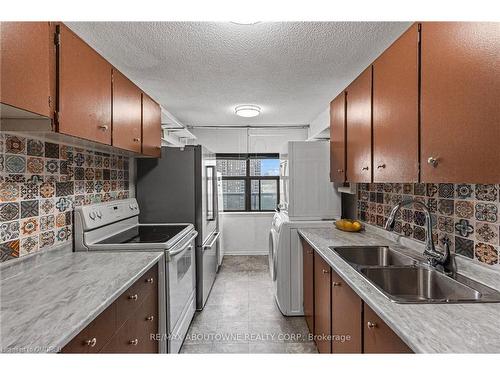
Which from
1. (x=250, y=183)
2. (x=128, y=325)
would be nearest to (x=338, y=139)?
(x=128, y=325)

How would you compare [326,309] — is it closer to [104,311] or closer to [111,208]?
[104,311]

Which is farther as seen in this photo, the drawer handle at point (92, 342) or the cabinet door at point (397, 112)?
the cabinet door at point (397, 112)

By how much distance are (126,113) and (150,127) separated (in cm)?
47

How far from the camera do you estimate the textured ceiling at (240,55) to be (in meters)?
1.80

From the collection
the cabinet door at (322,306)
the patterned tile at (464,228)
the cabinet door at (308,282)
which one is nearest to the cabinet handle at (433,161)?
the patterned tile at (464,228)

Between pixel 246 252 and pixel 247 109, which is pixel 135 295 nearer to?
pixel 247 109

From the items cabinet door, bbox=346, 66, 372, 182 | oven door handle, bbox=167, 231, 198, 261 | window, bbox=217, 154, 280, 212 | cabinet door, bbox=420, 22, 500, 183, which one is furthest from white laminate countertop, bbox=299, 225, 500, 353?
window, bbox=217, 154, 280, 212

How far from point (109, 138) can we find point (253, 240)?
3722mm

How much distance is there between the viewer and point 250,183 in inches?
204

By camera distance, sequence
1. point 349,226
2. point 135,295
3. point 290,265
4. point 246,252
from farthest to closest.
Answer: point 246,252
point 290,265
point 349,226
point 135,295

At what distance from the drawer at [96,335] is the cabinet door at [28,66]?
87 cm

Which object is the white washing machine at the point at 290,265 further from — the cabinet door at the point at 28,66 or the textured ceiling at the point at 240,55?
the cabinet door at the point at 28,66

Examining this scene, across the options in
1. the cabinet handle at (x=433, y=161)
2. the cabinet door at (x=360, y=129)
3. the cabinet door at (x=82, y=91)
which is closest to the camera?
the cabinet handle at (x=433, y=161)

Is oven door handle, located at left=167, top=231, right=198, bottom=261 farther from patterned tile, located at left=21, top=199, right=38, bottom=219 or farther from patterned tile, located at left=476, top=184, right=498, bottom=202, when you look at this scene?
patterned tile, located at left=476, top=184, right=498, bottom=202
